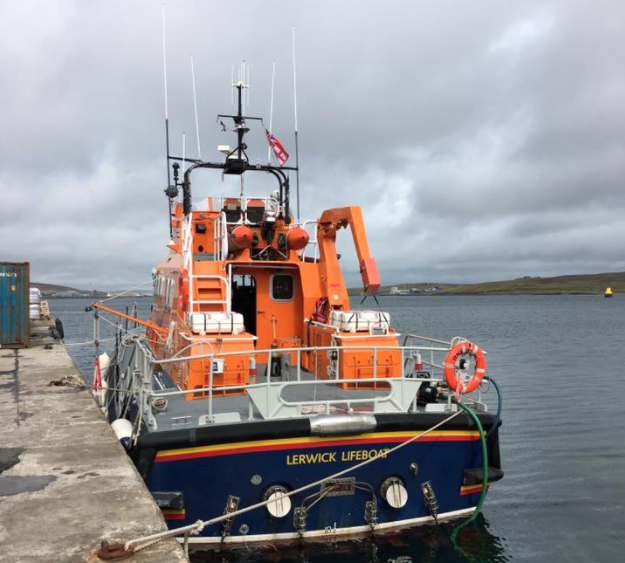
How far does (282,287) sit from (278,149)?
2652 mm

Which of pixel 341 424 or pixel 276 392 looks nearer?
pixel 341 424

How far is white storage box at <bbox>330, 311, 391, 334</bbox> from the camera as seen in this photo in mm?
8180

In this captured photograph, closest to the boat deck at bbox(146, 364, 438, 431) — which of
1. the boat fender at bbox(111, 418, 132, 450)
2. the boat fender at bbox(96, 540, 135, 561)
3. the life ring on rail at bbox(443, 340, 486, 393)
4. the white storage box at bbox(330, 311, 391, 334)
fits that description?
the boat fender at bbox(111, 418, 132, 450)

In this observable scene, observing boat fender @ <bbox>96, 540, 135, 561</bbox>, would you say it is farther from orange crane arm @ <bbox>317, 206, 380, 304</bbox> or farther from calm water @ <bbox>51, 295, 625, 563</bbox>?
orange crane arm @ <bbox>317, 206, 380, 304</bbox>

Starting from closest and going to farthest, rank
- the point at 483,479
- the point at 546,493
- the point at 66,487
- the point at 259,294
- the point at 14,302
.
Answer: the point at 66,487 < the point at 483,479 < the point at 546,493 < the point at 259,294 < the point at 14,302

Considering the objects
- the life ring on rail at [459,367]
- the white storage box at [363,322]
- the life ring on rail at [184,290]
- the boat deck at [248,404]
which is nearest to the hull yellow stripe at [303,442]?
the boat deck at [248,404]

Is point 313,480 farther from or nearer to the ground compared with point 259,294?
nearer to the ground

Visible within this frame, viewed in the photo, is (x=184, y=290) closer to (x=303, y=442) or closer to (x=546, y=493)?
(x=303, y=442)

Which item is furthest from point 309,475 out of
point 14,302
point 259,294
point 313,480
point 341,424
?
point 14,302

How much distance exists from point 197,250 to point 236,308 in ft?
4.19

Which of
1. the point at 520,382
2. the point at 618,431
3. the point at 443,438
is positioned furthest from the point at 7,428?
the point at 520,382

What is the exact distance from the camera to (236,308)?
10.4 m

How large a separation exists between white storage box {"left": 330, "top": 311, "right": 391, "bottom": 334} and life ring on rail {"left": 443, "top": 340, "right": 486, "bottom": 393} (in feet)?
5.66

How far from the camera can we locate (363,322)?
8.25 meters
